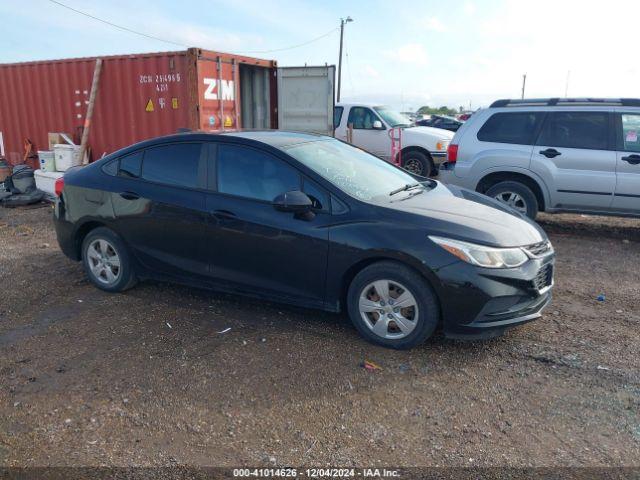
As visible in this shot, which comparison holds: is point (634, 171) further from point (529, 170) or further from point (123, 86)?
point (123, 86)

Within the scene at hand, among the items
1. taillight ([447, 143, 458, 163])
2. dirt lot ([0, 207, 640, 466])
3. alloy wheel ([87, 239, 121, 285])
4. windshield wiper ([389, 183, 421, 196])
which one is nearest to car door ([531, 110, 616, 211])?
taillight ([447, 143, 458, 163])

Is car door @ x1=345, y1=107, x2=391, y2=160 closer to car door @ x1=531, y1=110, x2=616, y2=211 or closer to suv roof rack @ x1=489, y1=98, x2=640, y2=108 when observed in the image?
suv roof rack @ x1=489, y1=98, x2=640, y2=108

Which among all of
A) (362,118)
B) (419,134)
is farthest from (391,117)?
(419,134)

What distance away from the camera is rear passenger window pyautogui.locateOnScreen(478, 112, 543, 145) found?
7.45 m

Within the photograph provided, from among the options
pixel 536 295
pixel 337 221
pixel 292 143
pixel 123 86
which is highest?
pixel 123 86

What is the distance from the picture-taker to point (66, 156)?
1026cm

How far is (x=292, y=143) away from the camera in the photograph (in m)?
4.65

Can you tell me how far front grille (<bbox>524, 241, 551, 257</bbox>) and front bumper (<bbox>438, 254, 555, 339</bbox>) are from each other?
0.10 meters

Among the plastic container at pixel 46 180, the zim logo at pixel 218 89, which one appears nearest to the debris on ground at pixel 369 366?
the zim logo at pixel 218 89

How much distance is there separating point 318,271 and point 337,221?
41 centimetres

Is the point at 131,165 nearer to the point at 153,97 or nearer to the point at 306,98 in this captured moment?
the point at 153,97

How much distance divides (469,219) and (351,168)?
45.4 inches

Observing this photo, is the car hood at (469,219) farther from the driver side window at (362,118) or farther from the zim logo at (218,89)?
the driver side window at (362,118)

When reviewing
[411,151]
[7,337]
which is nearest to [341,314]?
[7,337]
